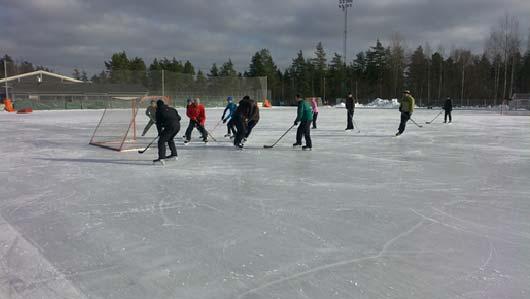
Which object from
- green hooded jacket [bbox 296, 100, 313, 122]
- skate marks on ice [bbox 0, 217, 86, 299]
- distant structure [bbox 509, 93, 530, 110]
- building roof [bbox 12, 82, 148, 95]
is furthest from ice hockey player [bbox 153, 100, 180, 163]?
building roof [bbox 12, 82, 148, 95]

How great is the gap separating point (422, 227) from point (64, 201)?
3.76 metres

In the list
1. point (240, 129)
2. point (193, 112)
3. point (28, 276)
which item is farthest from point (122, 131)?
point (28, 276)

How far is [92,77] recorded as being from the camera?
42062 millimetres

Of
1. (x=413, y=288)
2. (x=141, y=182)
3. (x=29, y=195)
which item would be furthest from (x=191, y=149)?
(x=413, y=288)

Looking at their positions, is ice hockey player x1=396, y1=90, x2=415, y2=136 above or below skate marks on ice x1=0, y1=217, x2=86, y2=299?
above

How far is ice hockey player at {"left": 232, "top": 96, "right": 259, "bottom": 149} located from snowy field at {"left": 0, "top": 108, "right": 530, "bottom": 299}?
222 cm

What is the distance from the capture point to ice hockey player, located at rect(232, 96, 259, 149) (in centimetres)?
903

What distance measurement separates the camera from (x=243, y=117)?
909 centimetres

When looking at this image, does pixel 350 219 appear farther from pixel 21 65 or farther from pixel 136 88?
pixel 21 65

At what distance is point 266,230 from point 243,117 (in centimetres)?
585

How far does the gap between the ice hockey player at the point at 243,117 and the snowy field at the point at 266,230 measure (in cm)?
222

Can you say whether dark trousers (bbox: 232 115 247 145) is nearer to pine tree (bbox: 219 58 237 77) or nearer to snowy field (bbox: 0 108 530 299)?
snowy field (bbox: 0 108 530 299)

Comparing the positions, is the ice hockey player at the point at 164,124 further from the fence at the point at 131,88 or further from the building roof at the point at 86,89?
the building roof at the point at 86,89

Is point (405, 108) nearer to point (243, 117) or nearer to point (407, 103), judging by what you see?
point (407, 103)
